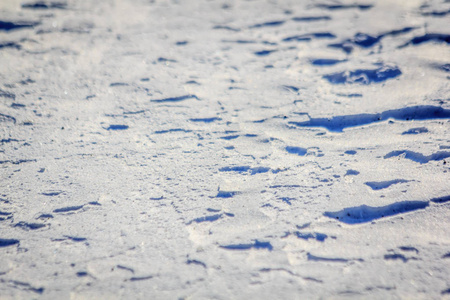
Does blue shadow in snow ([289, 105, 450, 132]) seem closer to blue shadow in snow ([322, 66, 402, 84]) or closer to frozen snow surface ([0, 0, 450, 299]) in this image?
frozen snow surface ([0, 0, 450, 299])

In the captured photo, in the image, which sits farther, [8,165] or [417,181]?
[8,165]

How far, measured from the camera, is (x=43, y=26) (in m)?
3.15

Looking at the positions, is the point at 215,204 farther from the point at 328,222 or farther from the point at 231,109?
the point at 231,109

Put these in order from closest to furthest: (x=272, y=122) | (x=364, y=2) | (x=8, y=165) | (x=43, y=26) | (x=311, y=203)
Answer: (x=311, y=203), (x=8, y=165), (x=272, y=122), (x=43, y=26), (x=364, y=2)

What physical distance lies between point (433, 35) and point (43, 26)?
3858mm

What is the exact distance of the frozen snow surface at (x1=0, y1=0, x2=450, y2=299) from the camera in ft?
4.65

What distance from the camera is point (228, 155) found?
2.00 m

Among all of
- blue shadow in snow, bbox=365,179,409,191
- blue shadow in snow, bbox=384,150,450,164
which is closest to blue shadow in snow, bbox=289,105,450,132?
blue shadow in snow, bbox=384,150,450,164

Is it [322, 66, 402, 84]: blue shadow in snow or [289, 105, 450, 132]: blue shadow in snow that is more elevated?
[322, 66, 402, 84]: blue shadow in snow

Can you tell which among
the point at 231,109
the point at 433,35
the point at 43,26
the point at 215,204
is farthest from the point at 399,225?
the point at 43,26

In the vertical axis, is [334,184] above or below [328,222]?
above

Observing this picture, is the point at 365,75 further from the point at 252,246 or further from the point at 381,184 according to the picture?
the point at 252,246

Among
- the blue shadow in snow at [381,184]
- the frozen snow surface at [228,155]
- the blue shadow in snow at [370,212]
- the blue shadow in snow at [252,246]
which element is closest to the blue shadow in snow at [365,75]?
the frozen snow surface at [228,155]

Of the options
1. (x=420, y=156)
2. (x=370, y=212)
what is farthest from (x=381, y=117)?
(x=370, y=212)
